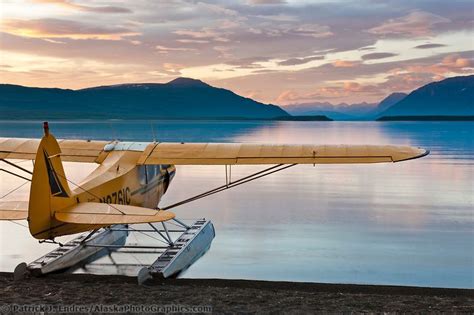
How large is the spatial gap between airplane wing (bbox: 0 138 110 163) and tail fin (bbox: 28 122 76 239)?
11.9ft

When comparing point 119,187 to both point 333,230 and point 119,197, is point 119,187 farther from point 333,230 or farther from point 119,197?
point 333,230

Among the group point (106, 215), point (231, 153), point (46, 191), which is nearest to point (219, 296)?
point (106, 215)

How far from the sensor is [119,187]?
9.47 metres

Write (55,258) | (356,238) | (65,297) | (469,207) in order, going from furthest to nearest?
(469,207), (356,238), (55,258), (65,297)

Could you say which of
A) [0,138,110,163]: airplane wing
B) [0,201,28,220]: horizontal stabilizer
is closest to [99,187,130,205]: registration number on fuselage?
[0,201,28,220]: horizontal stabilizer

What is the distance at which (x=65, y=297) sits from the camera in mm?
6855

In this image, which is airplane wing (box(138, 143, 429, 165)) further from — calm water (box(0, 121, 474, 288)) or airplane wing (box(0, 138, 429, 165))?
calm water (box(0, 121, 474, 288))

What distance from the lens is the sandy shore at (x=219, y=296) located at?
6.45 m

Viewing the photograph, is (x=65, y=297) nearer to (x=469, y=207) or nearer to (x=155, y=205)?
(x=155, y=205)

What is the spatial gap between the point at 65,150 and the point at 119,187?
3333mm

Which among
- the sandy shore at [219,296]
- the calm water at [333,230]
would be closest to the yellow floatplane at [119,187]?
the sandy shore at [219,296]

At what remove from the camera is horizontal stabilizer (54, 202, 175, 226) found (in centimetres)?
719

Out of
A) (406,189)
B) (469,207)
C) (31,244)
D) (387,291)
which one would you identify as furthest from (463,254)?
(406,189)

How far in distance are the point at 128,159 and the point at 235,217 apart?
17.1 ft
